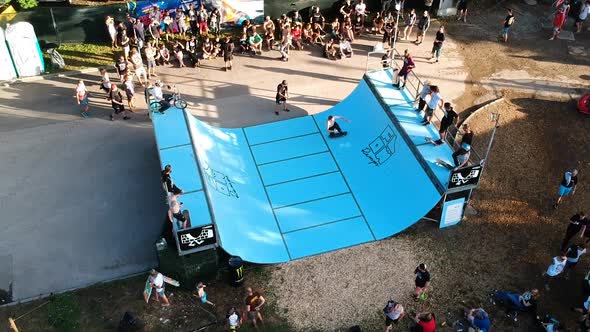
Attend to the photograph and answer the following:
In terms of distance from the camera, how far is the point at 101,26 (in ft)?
79.3

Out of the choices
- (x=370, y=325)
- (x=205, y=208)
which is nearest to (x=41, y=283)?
(x=205, y=208)

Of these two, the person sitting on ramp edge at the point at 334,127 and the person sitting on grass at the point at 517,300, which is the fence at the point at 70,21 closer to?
the person sitting on ramp edge at the point at 334,127

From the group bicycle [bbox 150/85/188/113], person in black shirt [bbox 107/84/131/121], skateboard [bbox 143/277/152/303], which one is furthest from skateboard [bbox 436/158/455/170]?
person in black shirt [bbox 107/84/131/121]

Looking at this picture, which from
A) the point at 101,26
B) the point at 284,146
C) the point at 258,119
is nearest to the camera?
the point at 284,146

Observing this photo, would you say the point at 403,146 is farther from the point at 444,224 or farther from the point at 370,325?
the point at 370,325

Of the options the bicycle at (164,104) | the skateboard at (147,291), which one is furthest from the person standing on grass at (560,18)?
the skateboard at (147,291)

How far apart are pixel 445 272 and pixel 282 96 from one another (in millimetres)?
8731

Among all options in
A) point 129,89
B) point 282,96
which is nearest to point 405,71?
point 282,96

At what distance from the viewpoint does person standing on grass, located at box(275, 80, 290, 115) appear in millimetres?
20594

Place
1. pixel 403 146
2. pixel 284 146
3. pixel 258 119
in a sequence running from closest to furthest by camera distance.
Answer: pixel 403 146, pixel 284 146, pixel 258 119

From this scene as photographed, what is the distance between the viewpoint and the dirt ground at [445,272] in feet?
46.9

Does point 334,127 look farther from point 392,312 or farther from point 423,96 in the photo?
point 392,312

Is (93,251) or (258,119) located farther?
(258,119)

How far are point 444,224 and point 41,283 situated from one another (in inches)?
431
